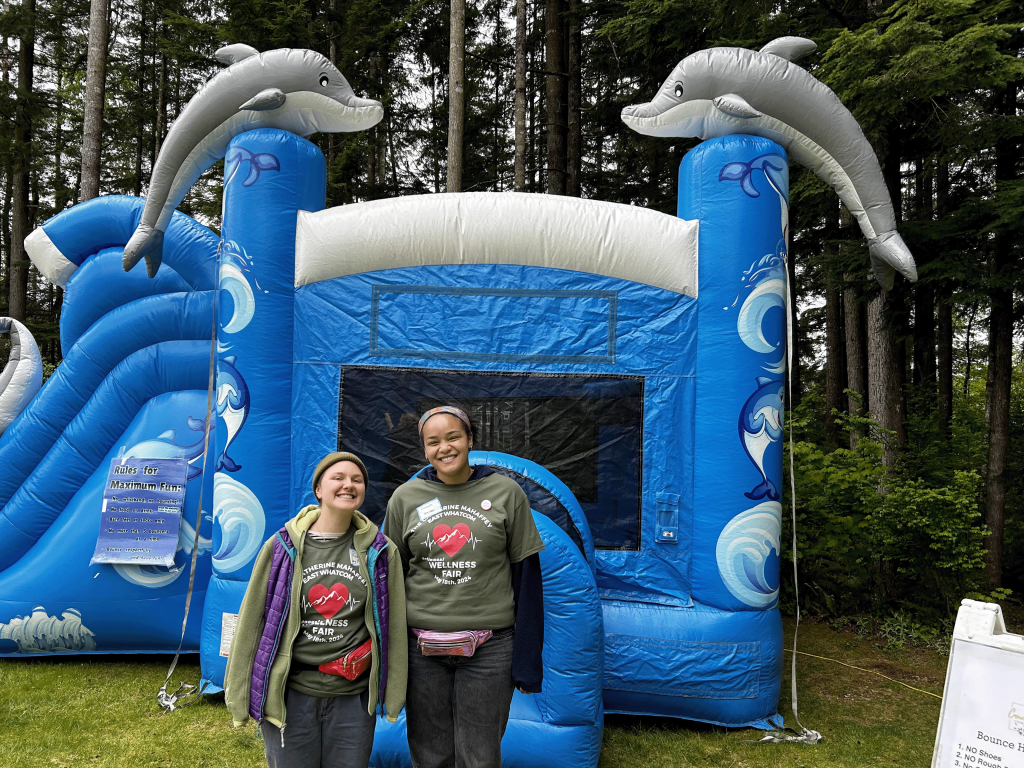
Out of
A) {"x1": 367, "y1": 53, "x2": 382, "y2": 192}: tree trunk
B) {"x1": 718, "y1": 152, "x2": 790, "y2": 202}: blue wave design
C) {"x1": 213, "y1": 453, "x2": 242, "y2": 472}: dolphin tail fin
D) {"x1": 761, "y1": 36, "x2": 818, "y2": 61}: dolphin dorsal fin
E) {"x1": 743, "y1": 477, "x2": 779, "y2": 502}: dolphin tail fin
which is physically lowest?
{"x1": 743, "y1": 477, "x2": 779, "y2": 502}: dolphin tail fin

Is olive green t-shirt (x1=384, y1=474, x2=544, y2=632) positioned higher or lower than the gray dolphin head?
lower

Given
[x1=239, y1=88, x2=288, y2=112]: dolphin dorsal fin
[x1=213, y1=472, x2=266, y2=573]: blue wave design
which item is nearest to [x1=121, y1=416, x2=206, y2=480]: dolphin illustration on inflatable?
[x1=213, y1=472, x2=266, y2=573]: blue wave design

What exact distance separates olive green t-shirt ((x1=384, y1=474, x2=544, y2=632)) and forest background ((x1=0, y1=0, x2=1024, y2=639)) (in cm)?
234

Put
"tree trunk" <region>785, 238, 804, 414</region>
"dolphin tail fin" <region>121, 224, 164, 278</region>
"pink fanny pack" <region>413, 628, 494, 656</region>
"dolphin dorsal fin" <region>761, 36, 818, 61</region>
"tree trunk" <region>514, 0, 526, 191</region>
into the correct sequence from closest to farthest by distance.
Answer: "pink fanny pack" <region>413, 628, 494, 656</region> < "dolphin dorsal fin" <region>761, 36, 818, 61</region> < "dolphin tail fin" <region>121, 224, 164, 278</region> < "tree trunk" <region>514, 0, 526, 191</region> < "tree trunk" <region>785, 238, 804, 414</region>

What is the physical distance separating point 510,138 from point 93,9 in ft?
24.8

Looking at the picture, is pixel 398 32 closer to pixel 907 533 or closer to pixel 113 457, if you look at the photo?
pixel 113 457

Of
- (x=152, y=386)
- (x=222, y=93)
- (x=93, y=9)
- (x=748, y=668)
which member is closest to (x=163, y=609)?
(x=152, y=386)

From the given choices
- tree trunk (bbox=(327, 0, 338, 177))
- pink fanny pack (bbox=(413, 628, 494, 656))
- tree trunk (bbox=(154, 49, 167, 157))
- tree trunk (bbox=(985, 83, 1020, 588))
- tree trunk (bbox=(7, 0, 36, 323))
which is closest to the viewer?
pink fanny pack (bbox=(413, 628, 494, 656))

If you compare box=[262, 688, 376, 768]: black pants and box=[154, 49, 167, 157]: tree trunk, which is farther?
box=[154, 49, 167, 157]: tree trunk

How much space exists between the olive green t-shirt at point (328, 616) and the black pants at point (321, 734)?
1.3 inches

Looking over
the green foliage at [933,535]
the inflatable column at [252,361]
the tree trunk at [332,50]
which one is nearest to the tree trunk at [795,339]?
the green foliage at [933,535]

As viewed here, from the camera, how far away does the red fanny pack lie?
1.79 metres

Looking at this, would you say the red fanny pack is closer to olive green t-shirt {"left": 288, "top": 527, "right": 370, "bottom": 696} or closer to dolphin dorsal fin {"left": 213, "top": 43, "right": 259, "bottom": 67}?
olive green t-shirt {"left": 288, "top": 527, "right": 370, "bottom": 696}

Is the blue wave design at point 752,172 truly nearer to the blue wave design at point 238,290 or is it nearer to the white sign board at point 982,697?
the white sign board at point 982,697
